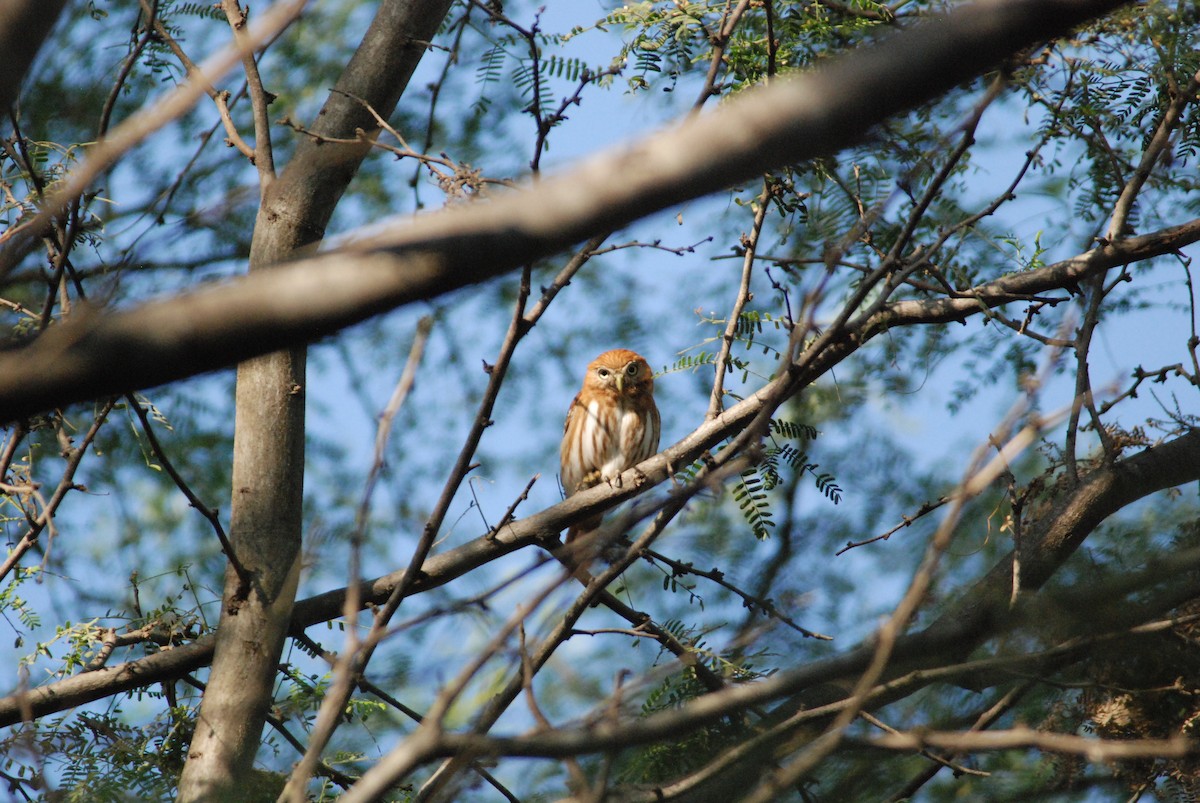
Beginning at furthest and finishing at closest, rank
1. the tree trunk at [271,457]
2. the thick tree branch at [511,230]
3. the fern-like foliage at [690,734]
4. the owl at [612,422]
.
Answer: the owl at [612,422] < the tree trunk at [271,457] < the fern-like foliage at [690,734] < the thick tree branch at [511,230]

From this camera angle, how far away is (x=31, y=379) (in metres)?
1.40

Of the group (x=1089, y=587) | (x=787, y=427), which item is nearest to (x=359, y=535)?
(x=1089, y=587)

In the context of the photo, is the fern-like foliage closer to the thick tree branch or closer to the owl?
the thick tree branch

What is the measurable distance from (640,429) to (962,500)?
5.12 m

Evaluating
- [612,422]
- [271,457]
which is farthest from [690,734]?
[612,422]

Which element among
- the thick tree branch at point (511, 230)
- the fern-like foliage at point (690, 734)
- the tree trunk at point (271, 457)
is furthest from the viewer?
the tree trunk at point (271, 457)

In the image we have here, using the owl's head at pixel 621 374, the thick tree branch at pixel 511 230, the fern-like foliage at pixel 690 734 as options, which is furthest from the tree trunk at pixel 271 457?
the owl's head at pixel 621 374

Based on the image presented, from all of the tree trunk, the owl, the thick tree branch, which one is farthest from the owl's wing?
the thick tree branch

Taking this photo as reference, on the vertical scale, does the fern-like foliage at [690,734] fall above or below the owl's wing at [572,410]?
below

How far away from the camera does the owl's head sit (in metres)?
7.06

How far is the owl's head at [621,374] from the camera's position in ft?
23.2

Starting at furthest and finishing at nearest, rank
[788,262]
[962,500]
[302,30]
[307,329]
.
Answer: [302,30], [788,262], [962,500], [307,329]

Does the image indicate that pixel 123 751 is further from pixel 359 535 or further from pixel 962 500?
pixel 962 500

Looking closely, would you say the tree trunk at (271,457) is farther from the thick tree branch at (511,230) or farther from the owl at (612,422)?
the owl at (612,422)
